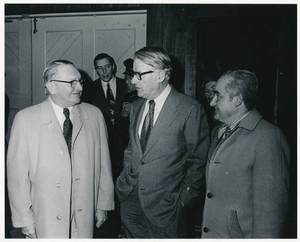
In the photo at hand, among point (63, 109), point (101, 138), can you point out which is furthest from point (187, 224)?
point (63, 109)

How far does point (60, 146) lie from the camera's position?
2.08 meters

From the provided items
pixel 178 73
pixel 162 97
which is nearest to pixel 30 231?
pixel 162 97

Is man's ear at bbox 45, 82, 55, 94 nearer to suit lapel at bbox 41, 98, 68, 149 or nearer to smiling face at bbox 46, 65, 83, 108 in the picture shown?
smiling face at bbox 46, 65, 83, 108

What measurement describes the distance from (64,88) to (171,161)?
0.90 m

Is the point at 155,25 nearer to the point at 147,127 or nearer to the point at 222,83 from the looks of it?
the point at 147,127

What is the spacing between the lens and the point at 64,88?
2.13 m

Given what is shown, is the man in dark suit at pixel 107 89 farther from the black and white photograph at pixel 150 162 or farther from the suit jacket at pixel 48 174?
the suit jacket at pixel 48 174

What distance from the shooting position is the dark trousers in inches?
86.4

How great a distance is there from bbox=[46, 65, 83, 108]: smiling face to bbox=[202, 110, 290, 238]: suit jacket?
1020mm

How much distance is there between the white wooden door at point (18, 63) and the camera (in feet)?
15.5

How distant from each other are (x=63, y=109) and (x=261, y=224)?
147cm

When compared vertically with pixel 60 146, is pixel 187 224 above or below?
below

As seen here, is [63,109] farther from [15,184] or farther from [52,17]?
[52,17]

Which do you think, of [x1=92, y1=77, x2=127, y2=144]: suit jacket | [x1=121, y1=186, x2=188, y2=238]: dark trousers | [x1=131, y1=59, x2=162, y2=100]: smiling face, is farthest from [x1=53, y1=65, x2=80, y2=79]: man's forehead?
[x1=92, y1=77, x2=127, y2=144]: suit jacket
